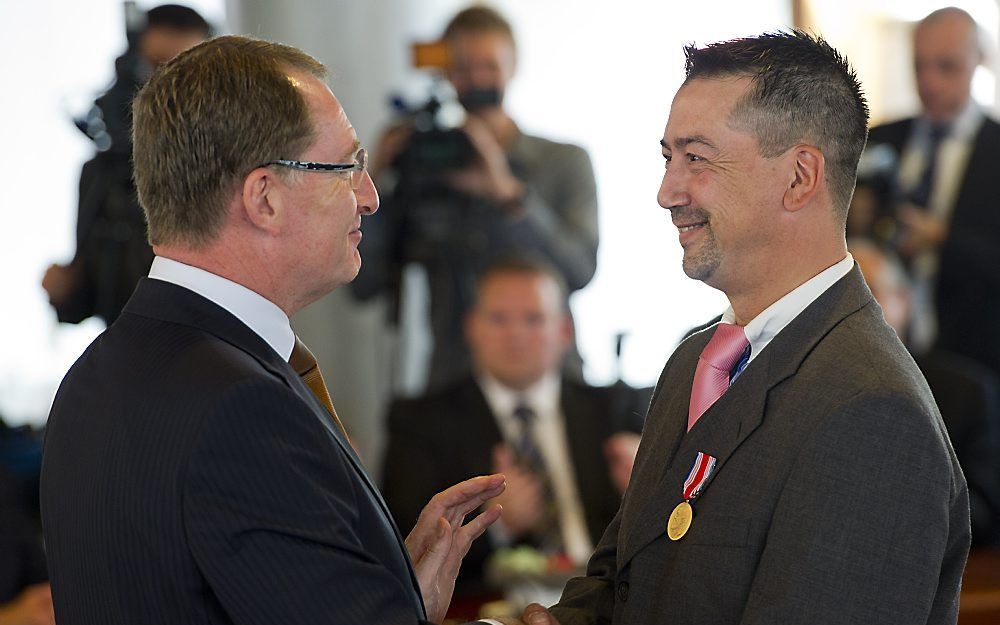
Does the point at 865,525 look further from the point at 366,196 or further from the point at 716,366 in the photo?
the point at 366,196

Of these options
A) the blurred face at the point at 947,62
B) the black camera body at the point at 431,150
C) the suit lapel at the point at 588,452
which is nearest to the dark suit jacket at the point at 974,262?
the blurred face at the point at 947,62

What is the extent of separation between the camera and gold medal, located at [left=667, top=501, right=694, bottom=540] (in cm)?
162

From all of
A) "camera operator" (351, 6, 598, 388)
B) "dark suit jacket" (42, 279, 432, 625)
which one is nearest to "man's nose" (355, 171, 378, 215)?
"dark suit jacket" (42, 279, 432, 625)

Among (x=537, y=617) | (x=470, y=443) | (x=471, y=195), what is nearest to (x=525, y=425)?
(x=470, y=443)

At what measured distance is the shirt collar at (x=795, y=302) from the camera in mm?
1679

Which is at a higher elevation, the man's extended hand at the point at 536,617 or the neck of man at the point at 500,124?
the neck of man at the point at 500,124

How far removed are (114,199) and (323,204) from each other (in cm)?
264

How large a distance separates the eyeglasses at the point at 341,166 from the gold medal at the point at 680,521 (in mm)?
617

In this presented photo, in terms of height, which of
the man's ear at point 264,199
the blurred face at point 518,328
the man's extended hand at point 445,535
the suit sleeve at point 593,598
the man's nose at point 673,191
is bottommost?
the blurred face at point 518,328

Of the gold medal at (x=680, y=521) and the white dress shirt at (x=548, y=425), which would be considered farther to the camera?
the white dress shirt at (x=548, y=425)

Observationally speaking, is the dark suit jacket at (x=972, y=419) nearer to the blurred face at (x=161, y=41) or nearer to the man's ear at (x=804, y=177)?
the blurred face at (x=161, y=41)

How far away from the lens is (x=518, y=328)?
160 inches

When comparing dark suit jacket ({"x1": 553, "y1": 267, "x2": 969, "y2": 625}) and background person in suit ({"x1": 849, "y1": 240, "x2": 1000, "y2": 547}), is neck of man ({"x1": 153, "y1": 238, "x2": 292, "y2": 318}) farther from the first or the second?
background person in suit ({"x1": 849, "y1": 240, "x2": 1000, "y2": 547})

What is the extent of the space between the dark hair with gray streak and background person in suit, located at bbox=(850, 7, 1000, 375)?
9.72 ft
